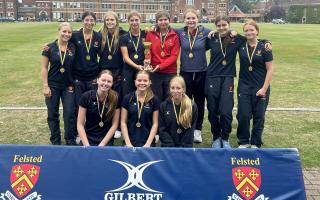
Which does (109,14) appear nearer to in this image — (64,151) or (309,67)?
(64,151)

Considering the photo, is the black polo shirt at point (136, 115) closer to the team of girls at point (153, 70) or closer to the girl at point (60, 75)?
the team of girls at point (153, 70)

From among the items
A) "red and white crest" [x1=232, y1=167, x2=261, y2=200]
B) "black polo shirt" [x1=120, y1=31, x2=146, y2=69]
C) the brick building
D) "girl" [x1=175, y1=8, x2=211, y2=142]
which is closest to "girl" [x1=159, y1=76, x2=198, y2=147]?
"girl" [x1=175, y1=8, x2=211, y2=142]

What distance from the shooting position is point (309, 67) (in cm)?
1664

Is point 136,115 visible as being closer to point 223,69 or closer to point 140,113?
point 140,113

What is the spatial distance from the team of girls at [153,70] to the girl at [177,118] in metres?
→ 0.02

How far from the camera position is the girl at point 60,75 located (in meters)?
6.00

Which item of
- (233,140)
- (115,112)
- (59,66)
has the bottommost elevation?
(233,140)

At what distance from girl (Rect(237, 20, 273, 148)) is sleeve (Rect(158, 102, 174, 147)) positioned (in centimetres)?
142

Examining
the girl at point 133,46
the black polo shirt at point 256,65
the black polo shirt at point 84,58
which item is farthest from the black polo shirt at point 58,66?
the black polo shirt at point 256,65

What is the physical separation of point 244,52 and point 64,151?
3292 millimetres

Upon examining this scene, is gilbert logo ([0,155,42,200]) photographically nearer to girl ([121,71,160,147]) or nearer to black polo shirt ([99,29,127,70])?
girl ([121,71,160,147])

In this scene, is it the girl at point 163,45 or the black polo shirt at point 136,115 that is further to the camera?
the girl at point 163,45

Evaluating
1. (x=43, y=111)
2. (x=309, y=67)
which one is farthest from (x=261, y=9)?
(x=43, y=111)

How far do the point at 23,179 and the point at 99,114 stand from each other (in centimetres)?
170
